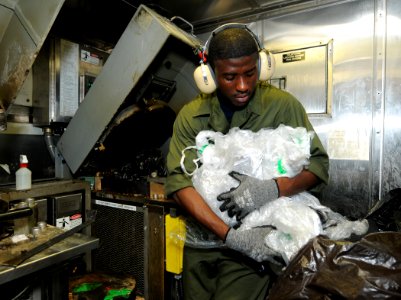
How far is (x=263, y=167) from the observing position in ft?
4.26

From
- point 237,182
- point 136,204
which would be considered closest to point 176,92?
point 136,204

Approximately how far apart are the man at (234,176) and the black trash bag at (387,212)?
0.34m

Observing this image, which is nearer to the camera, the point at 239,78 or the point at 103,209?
the point at 239,78

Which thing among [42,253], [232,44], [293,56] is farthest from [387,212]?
[42,253]

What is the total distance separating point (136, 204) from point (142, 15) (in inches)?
46.8

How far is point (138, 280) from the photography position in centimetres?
193

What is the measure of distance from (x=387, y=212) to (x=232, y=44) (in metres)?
1.13

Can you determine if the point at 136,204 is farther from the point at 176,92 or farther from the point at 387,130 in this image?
the point at 387,130

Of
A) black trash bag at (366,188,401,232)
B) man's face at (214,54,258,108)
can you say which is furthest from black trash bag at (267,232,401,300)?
man's face at (214,54,258,108)

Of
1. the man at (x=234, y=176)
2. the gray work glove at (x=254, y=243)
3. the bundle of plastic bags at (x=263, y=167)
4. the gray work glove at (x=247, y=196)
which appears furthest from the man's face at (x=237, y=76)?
the gray work glove at (x=254, y=243)

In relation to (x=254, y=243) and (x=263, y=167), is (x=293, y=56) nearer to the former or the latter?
(x=263, y=167)

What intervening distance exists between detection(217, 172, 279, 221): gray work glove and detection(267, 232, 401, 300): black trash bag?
293 mm

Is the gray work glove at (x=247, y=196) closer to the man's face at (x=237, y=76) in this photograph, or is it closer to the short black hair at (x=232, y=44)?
the man's face at (x=237, y=76)

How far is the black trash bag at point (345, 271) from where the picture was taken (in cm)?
76
